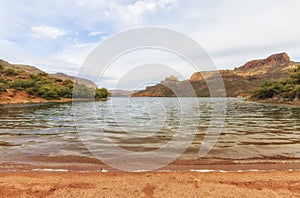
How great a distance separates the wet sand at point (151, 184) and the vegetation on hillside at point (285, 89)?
77319mm

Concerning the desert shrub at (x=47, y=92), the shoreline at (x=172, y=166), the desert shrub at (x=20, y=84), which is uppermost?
the desert shrub at (x=20, y=84)

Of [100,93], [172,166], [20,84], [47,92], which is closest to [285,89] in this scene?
[172,166]

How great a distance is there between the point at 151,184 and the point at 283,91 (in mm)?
95463

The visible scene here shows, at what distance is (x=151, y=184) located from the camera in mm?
6297

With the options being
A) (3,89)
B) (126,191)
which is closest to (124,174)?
(126,191)

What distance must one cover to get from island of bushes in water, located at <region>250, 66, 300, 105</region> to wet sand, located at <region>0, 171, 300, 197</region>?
74.5 meters

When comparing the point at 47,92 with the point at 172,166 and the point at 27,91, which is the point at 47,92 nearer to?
the point at 27,91

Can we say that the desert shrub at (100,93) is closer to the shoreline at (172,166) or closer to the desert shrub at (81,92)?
the desert shrub at (81,92)

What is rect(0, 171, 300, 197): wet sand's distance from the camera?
18.4 ft

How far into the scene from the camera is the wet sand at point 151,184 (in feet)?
18.4

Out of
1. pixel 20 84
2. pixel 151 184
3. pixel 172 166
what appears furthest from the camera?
pixel 20 84

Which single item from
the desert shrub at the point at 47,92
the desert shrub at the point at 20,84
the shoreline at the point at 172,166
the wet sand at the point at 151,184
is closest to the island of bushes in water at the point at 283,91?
the shoreline at the point at 172,166

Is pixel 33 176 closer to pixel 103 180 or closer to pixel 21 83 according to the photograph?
pixel 103 180

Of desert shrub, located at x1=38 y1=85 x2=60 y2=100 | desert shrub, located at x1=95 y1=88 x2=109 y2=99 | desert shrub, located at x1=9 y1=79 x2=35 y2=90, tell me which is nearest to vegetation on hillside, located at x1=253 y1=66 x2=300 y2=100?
desert shrub, located at x1=95 y1=88 x2=109 y2=99
